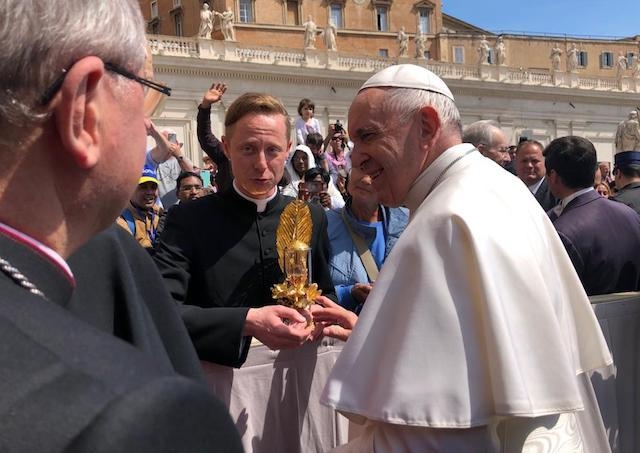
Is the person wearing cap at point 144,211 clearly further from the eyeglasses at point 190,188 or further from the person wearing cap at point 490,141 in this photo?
the person wearing cap at point 490,141

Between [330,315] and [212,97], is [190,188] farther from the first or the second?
[330,315]

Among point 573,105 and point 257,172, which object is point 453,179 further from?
point 573,105

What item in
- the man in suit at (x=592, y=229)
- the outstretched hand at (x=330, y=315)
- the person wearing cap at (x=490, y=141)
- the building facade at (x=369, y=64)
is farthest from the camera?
the building facade at (x=369, y=64)

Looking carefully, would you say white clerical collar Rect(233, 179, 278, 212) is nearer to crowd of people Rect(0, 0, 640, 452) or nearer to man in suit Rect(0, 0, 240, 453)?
crowd of people Rect(0, 0, 640, 452)

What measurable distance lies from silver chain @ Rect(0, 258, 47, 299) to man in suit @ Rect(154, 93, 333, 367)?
179 cm

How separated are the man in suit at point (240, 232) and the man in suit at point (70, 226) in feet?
5.64

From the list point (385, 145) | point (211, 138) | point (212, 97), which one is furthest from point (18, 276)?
point (212, 97)

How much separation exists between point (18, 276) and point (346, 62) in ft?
125

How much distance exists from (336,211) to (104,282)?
2633 mm

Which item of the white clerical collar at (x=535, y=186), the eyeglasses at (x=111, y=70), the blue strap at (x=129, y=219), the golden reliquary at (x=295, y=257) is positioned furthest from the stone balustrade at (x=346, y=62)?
the eyeglasses at (x=111, y=70)

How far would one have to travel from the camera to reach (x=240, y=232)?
9.86 ft

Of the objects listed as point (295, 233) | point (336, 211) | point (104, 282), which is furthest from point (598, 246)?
point (104, 282)

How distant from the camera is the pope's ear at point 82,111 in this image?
38.1 inches

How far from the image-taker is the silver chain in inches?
36.4
